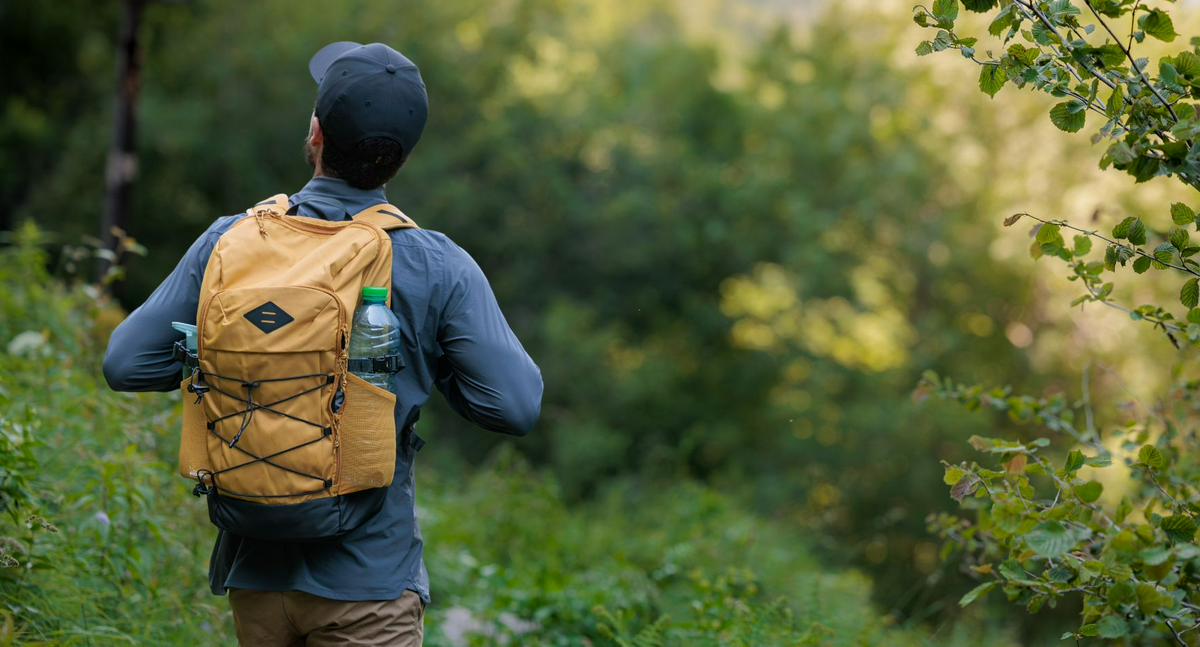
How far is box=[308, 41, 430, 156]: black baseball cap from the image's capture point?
2.39 metres

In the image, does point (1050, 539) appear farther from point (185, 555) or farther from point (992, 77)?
point (185, 555)

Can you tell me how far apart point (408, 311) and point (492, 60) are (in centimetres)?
1508

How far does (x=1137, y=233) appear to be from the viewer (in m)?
2.67

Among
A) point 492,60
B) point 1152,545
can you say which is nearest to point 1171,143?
point 1152,545

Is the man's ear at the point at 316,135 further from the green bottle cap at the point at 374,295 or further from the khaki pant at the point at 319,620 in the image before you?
the khaki pant at the point at 319,620

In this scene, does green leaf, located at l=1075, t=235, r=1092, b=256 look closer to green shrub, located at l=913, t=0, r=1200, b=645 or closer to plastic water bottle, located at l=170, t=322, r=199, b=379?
green shrub, located at l=913, t=0, r=1200, b=645

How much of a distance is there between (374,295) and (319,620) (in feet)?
2.24

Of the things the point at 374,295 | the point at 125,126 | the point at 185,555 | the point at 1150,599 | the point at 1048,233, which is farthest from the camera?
the point at 125,126

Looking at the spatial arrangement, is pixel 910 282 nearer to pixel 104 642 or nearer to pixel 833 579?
pixel 833 579

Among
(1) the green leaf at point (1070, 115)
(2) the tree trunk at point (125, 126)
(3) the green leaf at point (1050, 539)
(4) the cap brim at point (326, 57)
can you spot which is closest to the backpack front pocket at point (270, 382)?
(4) the cap brim at point (326, 57)

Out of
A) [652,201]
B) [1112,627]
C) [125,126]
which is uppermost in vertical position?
[1112,627]

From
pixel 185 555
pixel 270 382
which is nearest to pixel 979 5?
pixel 270 382

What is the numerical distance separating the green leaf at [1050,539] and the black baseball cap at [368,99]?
1.54m

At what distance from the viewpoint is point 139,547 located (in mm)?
3857
